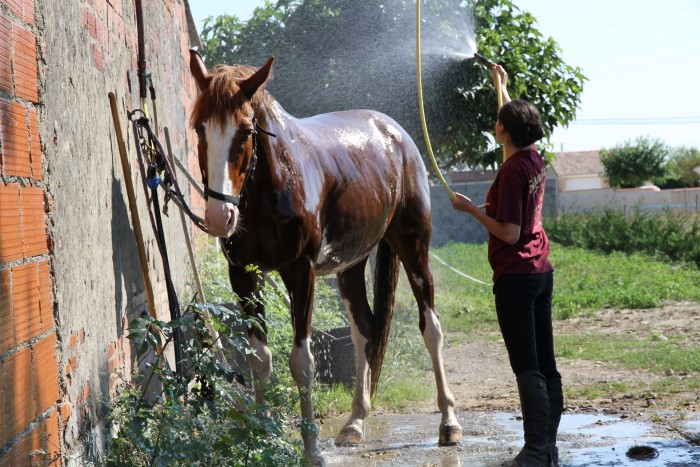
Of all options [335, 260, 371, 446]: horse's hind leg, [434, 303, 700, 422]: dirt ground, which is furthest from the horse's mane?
[434, 303, 700, 422]: dirt ground

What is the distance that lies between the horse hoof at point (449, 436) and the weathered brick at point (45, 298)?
3052 mm

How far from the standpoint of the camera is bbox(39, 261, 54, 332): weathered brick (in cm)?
304

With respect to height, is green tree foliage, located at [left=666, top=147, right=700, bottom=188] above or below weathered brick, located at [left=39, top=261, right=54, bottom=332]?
below

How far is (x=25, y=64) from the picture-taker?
3.02 meters

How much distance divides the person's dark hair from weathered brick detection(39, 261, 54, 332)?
2565 mm

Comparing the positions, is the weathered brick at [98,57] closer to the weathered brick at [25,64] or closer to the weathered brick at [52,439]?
the weathered brick at [25,64]

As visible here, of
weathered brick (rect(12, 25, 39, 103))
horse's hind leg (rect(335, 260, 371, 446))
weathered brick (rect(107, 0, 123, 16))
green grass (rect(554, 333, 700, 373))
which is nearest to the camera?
weathered brick (rect(12, 25, 39, 103))

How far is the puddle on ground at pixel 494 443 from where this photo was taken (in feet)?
Answer: 16.0

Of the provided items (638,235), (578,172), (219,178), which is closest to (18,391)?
(219,178)

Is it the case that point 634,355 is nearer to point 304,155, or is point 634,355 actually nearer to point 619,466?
point 619,466

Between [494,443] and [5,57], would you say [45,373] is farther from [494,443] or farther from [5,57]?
[494,443]

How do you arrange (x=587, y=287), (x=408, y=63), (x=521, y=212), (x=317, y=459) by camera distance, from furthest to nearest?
A: (x=587, y=287) → (x=408, y=63) → (x=317, y=459) → (x=521, y=212)

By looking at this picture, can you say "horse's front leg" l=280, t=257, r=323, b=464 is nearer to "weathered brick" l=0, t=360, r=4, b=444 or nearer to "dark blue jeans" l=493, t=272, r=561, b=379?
"dark blue jeans" l=493, t=272, r=561, b=379

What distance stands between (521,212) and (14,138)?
2562mm
